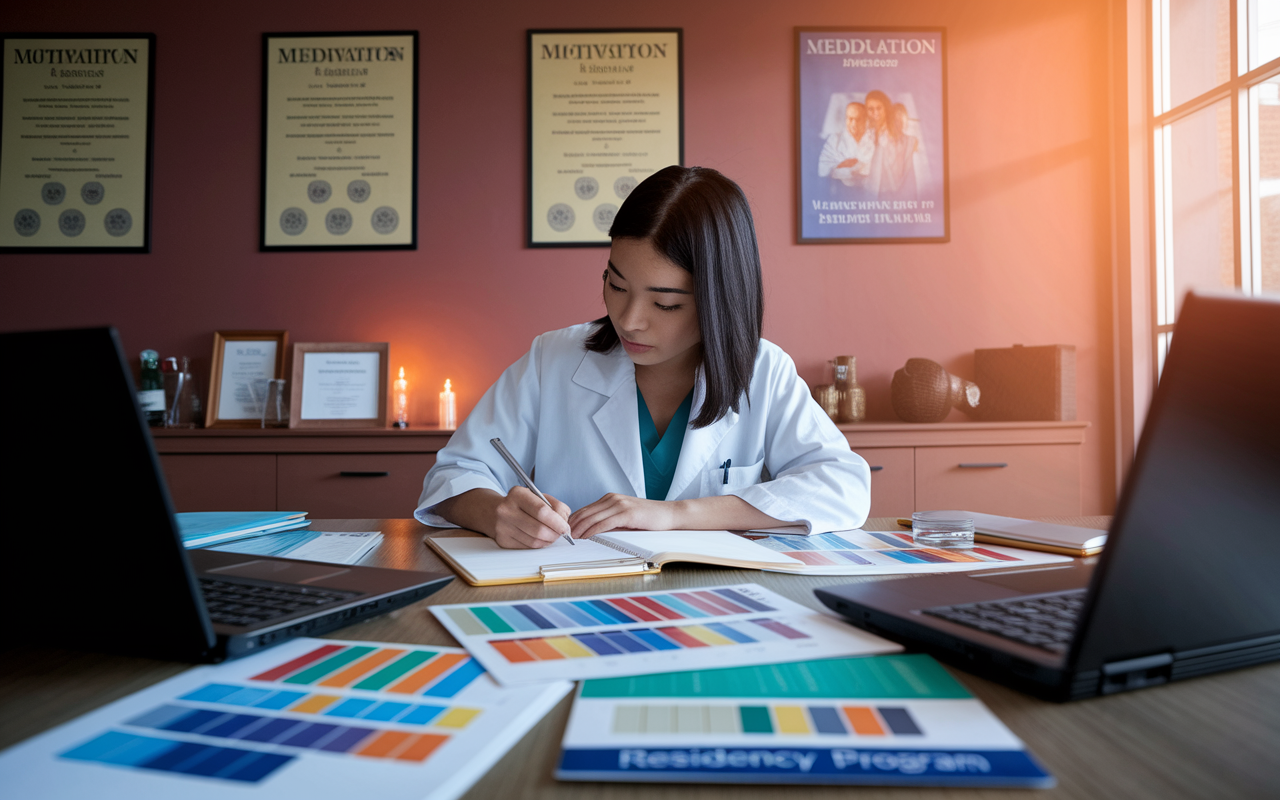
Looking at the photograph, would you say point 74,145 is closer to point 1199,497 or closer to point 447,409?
Answer: point 447,409

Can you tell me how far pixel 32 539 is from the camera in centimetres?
50

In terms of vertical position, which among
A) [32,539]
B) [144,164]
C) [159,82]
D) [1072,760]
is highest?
[159,82]

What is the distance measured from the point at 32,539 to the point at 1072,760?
2.20ft

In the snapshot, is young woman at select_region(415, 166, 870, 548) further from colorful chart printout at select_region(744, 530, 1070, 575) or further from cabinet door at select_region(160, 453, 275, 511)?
cabinet door at select_region(160, 453, 275, 511)

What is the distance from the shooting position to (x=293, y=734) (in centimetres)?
43

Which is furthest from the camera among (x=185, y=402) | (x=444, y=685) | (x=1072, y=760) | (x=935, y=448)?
(x=185, y=402)

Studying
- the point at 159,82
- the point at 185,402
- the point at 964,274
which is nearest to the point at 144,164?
the point at 159,82

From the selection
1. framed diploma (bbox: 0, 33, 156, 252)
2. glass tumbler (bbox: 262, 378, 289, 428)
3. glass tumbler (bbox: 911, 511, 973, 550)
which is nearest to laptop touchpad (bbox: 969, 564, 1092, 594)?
glass tumbler (bbox: 911, 511, 973, 550)

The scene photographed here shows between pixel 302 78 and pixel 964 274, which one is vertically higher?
pixel 302 78

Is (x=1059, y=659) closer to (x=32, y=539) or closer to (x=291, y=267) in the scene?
(x=32, y=539)

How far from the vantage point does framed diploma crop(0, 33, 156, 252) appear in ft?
10.2

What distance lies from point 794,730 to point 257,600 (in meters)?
0.50

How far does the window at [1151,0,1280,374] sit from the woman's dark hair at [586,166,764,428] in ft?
6.15

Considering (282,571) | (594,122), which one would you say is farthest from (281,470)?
(282,571)
